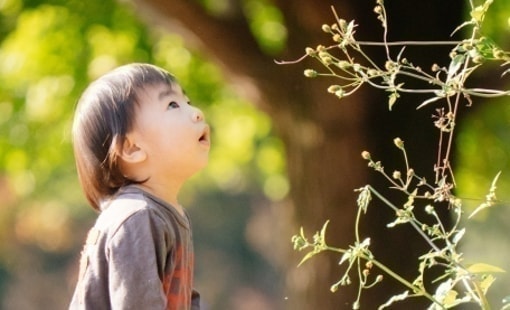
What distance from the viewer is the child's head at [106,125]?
2648 millimetres

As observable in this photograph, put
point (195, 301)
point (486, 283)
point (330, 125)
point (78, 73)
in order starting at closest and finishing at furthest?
point (486, 283) < point (195, 301) < point (330, 125) < point (78, 73)

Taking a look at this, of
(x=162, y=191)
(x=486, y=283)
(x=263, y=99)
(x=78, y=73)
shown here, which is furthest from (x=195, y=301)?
(x=78, y=73)

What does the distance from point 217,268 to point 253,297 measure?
64 centimetres

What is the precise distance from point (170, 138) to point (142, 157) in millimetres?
69

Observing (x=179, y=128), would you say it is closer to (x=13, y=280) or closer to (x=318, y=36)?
(x=318, y=36)

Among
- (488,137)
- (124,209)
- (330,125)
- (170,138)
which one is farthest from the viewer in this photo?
(488,137)

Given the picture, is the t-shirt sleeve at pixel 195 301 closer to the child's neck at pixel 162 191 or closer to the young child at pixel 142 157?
the young child at pixel 142 157

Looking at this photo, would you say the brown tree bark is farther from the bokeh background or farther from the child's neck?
the child's neck

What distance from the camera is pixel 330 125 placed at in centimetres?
603

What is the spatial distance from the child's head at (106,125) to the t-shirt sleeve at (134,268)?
23cm

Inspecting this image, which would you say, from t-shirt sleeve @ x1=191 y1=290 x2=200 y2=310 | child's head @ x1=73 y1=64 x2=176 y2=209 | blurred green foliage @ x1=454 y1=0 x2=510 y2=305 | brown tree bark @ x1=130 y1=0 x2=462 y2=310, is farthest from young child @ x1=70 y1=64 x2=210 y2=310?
brown tree bark @ x1=130 y1=0 x2=462 y2=310

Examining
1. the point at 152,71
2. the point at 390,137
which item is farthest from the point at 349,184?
the point at 152,71

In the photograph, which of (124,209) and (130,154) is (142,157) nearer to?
(130,154)

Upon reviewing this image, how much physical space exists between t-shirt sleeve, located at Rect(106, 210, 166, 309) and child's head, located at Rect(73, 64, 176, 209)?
228 mm
